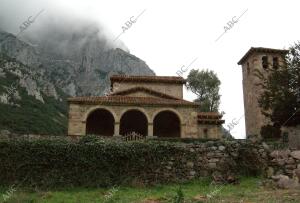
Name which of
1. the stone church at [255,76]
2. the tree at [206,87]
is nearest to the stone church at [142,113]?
the stone church at [255,76]

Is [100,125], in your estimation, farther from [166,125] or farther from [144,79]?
[144,79]

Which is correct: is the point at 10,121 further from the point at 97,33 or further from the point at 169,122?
the point at 97,33

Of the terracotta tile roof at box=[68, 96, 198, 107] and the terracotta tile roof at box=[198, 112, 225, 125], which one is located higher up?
the terracotta tile roof at box=[68, 96, 198, 107]

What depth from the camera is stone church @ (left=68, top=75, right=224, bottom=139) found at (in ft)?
93.4

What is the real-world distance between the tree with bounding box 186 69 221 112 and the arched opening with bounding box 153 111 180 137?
1261 centimetres

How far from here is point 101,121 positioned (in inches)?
1283

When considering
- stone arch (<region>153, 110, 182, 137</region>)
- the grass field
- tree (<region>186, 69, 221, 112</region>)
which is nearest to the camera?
the grass field

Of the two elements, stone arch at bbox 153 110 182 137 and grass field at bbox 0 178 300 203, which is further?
stone arch at bbox 153 110 182 137

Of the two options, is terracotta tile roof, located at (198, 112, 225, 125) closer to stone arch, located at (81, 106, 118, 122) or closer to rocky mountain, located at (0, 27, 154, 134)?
stone arch, located at (81, 106, 118, 122)

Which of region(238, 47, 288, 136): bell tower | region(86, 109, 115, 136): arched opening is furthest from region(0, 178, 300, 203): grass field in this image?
region(238, 47, 288, 136): bell tower

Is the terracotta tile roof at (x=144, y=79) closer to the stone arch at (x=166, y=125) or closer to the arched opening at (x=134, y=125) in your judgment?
the stone arch at (x=166, y=125)

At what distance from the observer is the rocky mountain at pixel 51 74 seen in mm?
71675

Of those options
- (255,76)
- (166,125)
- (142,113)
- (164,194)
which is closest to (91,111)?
(142,113)

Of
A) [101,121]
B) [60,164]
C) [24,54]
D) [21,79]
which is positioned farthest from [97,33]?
[60,164]
